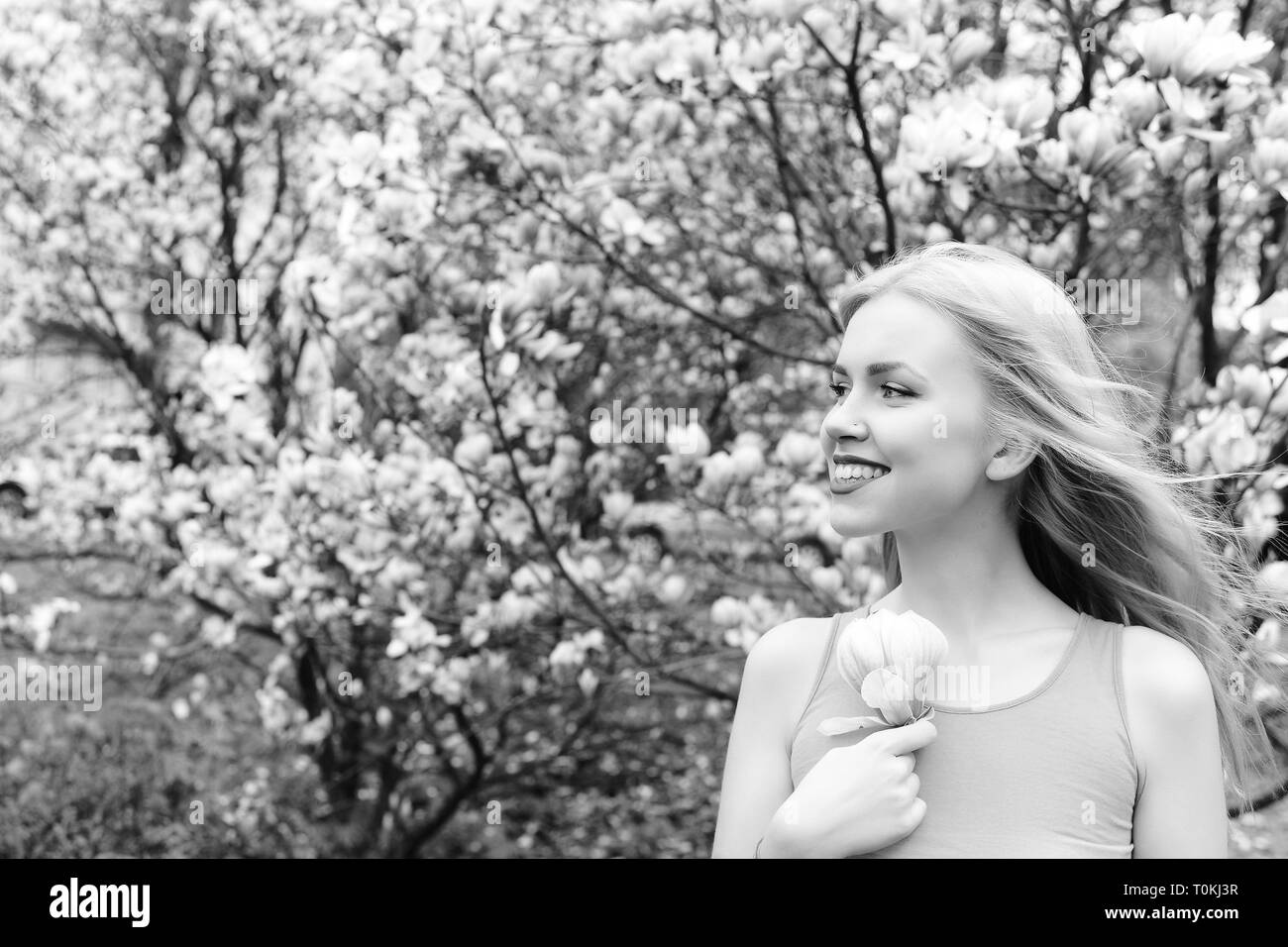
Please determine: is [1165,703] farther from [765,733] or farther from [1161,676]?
[765,733]

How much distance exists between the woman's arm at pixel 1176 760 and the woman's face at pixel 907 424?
0.27 m

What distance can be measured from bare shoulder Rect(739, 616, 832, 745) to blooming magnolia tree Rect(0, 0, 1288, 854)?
93 cm

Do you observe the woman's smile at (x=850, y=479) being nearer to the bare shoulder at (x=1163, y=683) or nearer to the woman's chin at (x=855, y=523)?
the woman's chin at (x=855, y=523)

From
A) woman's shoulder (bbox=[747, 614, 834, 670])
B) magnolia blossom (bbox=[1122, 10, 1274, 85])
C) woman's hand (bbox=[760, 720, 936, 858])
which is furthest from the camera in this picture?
magnolia blossom (bbox=[1122, 10, 1274, 85])

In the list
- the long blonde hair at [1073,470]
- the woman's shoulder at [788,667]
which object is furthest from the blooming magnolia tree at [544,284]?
the woman's shoulder at [788,667]

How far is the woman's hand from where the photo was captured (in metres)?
1.15

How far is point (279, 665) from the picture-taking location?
374 centimetres

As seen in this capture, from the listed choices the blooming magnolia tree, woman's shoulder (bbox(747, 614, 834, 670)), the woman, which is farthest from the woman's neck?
the blooming magnolia tree

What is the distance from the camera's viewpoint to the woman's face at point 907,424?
127 cm

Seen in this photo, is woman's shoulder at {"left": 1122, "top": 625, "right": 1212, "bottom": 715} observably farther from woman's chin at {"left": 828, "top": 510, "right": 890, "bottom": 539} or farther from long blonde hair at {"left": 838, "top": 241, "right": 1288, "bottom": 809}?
woman's chin at {"left": 828, "top": 510, "right": 890, "bottom": 539}

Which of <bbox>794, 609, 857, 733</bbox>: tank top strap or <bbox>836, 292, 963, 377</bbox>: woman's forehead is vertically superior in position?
<bbox>836, 292, 963, 377</bbox>: woman's forehead
